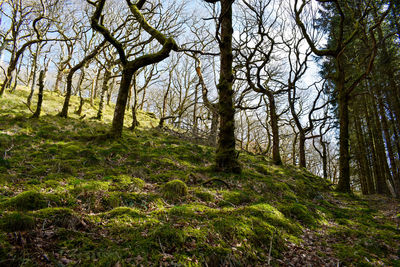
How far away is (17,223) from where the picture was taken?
7.88 ft

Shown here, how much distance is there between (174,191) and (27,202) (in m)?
2.65

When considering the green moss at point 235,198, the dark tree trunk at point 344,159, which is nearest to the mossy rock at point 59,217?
the green moss at point 235,198

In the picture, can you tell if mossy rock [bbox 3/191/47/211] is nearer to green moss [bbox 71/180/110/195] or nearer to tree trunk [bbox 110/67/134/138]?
green moss [bbox 71/180/110/195]

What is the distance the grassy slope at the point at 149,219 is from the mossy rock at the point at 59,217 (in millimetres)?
13

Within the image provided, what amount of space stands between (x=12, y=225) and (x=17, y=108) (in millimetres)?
12011

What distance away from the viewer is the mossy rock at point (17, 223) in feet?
7.66

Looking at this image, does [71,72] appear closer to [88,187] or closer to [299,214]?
[88,187]

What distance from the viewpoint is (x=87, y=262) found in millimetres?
2092

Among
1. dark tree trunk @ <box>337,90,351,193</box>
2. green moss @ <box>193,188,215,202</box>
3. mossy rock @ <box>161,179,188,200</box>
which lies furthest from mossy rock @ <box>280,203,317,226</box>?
dark tree trunk @ <box>337,90,351,193</box>

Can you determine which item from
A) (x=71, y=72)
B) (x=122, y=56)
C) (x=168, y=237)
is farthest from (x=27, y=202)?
(x=71, y=72)

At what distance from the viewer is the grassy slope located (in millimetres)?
2367

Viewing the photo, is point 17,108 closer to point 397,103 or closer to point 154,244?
point 154,244

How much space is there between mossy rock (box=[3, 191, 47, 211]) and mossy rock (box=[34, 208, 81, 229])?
0.52m

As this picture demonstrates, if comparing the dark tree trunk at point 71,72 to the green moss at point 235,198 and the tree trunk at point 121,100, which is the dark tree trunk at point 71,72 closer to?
the tree trunk at point 121,100
